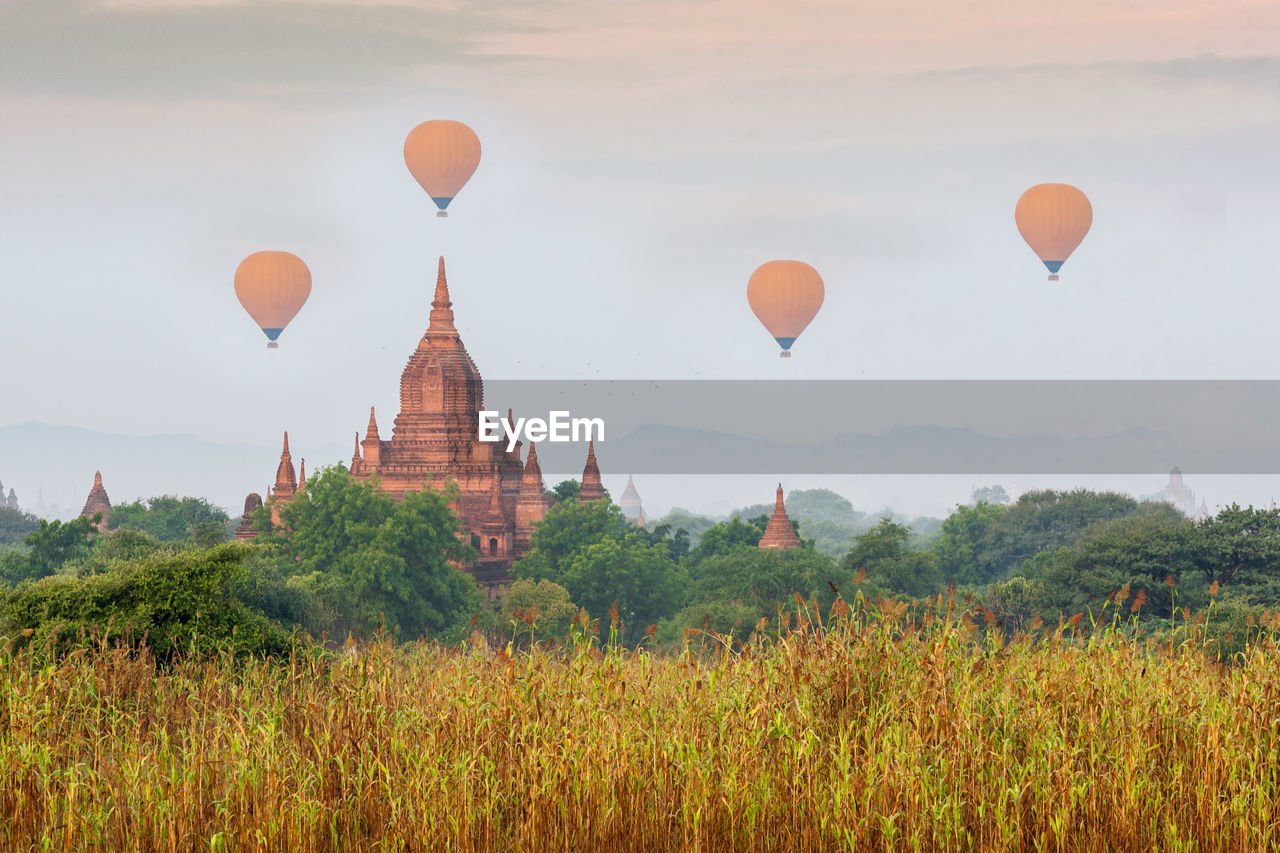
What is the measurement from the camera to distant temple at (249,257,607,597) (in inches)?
2977

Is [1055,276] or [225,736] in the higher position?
[1055,276]

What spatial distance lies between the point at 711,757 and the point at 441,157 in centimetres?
6139

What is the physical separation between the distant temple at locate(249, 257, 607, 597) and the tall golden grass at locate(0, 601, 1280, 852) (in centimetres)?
6437

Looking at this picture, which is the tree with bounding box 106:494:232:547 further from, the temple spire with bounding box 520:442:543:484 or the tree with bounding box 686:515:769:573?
the tree with bounding box 686:515:769:573

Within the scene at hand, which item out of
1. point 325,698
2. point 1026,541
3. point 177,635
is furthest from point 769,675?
point 1026,541

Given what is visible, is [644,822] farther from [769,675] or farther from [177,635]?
[177,635]

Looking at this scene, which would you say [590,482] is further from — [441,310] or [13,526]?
[13,526]

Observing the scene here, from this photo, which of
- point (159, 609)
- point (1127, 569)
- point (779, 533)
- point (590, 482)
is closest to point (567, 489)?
point (590, 482)

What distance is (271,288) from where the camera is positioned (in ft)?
206

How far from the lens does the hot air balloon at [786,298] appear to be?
2442 inches

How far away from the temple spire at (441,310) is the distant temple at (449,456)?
0.06 m

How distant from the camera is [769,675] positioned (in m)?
9.55

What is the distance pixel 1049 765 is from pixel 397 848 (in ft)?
12.7

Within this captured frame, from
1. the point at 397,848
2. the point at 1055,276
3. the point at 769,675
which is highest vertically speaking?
the point at 1055,276
